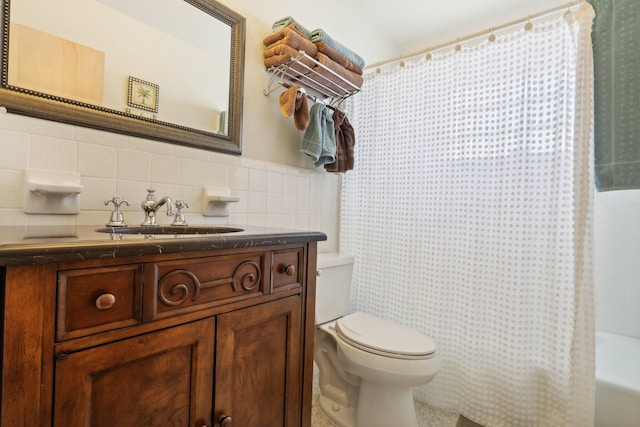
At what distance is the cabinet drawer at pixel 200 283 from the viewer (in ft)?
2.10

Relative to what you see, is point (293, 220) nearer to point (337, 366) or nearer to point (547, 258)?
point (337, 366)

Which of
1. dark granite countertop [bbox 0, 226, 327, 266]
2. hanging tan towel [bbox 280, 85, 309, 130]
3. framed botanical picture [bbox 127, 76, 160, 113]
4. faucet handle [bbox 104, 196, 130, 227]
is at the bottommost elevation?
dark granite countertop [bbox 0, 226, 327, 266]

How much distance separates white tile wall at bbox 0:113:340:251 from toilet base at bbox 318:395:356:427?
954 millimetres

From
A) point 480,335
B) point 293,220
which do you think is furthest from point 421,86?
point 480,335

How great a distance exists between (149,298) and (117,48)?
0.90 m

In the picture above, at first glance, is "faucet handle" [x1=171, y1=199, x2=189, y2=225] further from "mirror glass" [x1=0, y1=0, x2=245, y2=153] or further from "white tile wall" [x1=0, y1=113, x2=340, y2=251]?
"mirror glass" [x1=0, y1=0, x2=245, y2=153]

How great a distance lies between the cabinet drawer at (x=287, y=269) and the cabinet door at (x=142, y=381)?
224 mm

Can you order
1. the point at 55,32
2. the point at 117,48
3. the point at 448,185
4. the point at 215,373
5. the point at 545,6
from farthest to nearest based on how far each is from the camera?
the point at 545,6 < the point at 448,185 < the point at 117,48 < the point at 55,32 < the point at 215,373

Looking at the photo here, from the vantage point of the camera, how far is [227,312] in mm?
772

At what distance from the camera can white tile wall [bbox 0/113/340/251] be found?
0.88m

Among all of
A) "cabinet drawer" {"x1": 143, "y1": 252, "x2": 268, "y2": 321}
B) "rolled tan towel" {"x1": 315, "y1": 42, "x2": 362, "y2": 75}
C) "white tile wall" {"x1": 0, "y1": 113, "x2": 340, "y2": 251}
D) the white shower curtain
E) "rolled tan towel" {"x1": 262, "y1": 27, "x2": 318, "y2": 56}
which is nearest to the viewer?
"cabinet drawer" {"x1": 143, "y1": 252, "x2": 268, "y2": 321}

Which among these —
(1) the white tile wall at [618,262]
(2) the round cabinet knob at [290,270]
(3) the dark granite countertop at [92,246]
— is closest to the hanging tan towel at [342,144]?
(2) the round cabinet knob at [290,270]

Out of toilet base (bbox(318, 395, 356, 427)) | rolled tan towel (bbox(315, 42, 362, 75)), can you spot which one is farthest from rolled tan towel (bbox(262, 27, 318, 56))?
toilet base (bbox(318, 395, 356, 427))

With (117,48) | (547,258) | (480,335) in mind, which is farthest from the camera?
(480,335)
